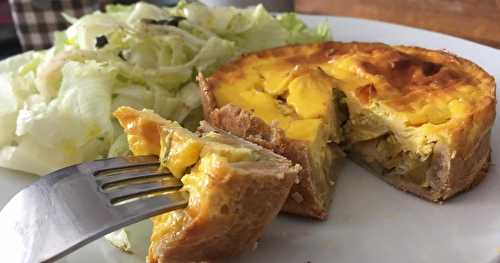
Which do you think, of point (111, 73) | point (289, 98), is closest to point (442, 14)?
point (289, 98)

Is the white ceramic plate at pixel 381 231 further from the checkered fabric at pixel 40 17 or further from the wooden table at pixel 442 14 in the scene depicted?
the checkered fabric at pixel 40 17

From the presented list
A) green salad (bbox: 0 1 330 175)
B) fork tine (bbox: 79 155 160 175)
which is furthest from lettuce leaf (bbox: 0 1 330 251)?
fork tine (bbox: 79 155 160 175)

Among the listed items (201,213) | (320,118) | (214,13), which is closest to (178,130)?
(201,213)

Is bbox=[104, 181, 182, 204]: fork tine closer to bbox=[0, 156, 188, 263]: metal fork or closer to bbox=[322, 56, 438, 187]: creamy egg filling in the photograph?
bbox=[0, 156, 188, 263]: metal fork

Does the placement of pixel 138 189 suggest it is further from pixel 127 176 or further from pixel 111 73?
pixel 111 73

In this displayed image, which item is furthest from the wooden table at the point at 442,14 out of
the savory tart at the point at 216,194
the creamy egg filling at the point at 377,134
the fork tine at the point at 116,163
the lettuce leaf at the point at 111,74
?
the fork tine at the point at 116,163

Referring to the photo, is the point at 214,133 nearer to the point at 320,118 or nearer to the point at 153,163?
the point at 153,163
